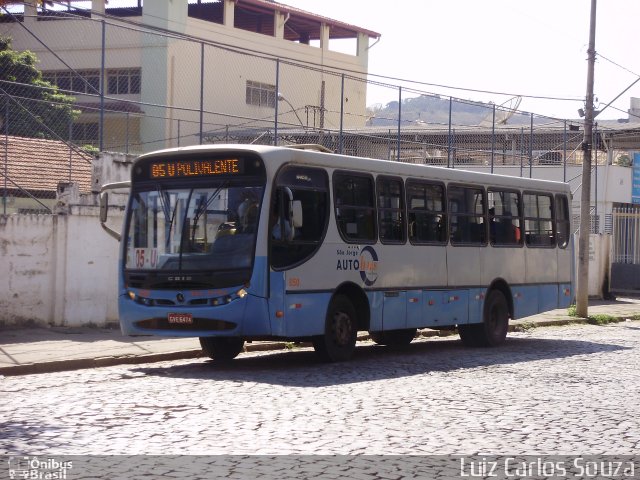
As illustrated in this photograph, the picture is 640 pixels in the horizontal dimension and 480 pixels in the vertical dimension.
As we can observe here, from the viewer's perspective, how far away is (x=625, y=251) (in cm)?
3975

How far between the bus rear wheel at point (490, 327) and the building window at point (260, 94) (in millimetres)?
18769

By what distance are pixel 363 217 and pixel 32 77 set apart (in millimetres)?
24515

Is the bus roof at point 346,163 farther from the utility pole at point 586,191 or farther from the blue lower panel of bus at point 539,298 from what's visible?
the utility pole at point 586,191

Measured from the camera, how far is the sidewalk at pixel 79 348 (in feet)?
A: 47.1

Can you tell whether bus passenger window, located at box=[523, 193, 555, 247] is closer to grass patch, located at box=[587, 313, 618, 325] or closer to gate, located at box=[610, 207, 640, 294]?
grass patch, located at box=[587, 313, 618, 325]

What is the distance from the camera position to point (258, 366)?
15070mm

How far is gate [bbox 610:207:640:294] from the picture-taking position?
127 ft

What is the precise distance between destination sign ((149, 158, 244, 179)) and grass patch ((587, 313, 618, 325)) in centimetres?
1443

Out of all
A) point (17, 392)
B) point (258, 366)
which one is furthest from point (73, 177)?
point (17, 392)

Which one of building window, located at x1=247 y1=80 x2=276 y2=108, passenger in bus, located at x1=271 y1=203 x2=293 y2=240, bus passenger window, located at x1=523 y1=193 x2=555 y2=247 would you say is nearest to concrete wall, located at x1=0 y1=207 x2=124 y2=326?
passenger in bus, located at x1=271 y1=203 x2=293 y2=240

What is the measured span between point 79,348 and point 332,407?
254 inches

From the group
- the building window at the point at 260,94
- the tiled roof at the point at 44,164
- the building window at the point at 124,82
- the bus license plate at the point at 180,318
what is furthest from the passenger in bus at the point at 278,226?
the building window at the point at 124,82

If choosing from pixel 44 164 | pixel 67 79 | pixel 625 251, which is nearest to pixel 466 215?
pixel 44 164

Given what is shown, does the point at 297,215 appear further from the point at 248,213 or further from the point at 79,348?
the point at 79,348
